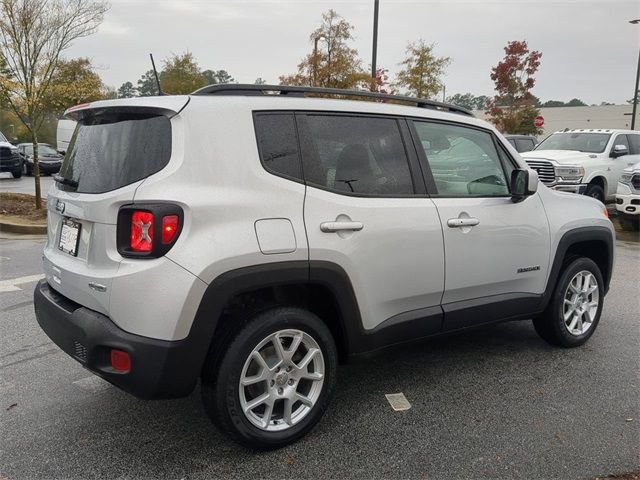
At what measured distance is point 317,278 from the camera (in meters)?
2.77

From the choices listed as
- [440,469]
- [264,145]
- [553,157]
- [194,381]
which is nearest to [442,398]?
[440,469]

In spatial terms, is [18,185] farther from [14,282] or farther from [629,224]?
[629,224]

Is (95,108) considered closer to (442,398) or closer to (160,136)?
(160,136)

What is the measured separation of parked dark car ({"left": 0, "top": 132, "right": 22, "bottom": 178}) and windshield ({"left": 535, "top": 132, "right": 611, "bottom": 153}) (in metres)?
17.6

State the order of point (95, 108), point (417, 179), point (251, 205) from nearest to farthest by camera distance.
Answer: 1. point (251, 205)
2. point (95, 108)
3. point (417, 179)

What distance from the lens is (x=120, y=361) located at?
2457 millimetres

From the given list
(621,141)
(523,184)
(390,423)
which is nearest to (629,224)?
(621,141)

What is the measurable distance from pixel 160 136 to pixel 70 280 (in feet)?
2.95

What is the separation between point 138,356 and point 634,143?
13.4 meters

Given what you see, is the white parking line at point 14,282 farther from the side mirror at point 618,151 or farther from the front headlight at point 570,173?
the side mirror at point 618,151

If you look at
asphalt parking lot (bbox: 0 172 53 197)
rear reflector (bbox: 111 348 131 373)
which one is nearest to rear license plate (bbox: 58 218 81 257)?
rear reflector (bbox: 111 348 131 373)

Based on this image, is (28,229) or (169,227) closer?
(169,227)

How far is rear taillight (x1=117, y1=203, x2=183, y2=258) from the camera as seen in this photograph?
94.4 inches

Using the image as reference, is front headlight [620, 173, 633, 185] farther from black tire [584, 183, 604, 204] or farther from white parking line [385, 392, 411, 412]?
white parking line [385, 392, 411, 412]
